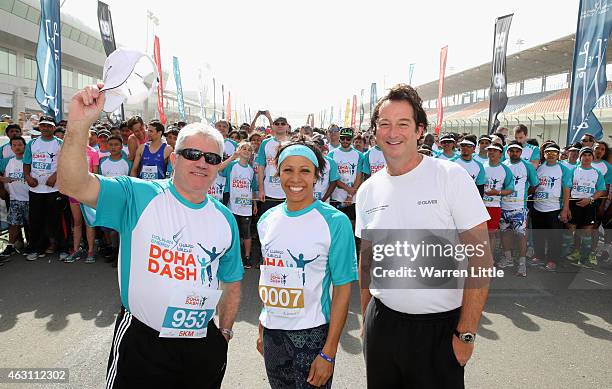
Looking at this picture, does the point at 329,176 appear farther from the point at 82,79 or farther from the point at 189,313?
the point at 82,79

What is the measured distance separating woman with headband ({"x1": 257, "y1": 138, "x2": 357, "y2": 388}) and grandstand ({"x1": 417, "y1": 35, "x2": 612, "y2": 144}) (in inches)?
1073

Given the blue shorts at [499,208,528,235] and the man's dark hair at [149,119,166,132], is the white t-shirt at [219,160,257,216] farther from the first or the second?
the blue shorts at [499,208,528,235]

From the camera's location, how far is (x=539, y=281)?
641 cm

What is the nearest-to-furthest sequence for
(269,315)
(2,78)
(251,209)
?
(269,315) < (251,209) < (2,78)

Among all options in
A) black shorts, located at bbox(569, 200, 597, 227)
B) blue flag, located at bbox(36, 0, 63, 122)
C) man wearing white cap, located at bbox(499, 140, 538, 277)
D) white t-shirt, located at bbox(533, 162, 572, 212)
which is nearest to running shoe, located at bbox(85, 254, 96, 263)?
blue flag, located at bbox(36, 0, 63, 122)

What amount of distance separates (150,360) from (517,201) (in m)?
6.71

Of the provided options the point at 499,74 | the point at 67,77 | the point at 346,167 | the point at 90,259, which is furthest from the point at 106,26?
the point at 67,77

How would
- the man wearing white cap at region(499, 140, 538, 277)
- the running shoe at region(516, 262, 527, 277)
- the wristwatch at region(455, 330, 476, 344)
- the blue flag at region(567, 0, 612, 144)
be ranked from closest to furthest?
the wristwatch at region(455, 330, 476, 344), the running shoe at region(516, 262, 527, 277), the man wearing white cap at region(499, 140, 538, 277), the blue flag at region(567, 0, 612, 144)

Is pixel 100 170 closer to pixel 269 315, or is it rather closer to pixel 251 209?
pixel 251 209

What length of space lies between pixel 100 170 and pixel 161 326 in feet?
18.3

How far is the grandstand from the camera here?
29.7m

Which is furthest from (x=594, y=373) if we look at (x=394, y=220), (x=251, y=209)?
(x=251, y=209)

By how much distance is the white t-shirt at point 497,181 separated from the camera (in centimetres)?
700

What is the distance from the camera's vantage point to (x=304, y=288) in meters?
2.26
